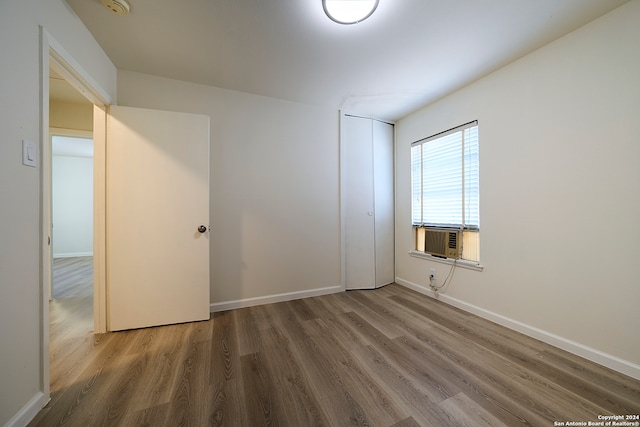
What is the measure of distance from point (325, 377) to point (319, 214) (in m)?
1.84

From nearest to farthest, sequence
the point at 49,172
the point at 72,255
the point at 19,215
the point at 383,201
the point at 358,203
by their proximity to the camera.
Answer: the point at 19,215 → the point at 49,172 → the point at 358,203 → the point at 383,201 → the point at 72,255

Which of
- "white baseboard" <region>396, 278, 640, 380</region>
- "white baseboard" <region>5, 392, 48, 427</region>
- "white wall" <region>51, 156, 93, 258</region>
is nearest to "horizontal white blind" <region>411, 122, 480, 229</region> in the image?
"white baseboard" <region>396, 278, 640, 380</region>

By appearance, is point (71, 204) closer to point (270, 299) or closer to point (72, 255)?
point (72, 255)

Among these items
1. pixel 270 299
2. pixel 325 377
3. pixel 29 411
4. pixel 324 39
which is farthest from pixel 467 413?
pixel 324 39

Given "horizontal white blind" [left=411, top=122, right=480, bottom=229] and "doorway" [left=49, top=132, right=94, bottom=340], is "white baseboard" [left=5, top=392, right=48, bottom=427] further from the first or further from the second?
"horizontal white blind" [left=411, top=122, right=480, bottom=229]

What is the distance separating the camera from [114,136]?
200 centimetres

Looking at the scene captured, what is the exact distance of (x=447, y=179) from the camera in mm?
2680

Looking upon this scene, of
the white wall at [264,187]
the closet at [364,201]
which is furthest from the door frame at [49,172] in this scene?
the closet at [364,201]

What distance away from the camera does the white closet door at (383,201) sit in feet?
10.7

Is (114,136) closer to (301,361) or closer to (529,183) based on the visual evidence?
(301,361)

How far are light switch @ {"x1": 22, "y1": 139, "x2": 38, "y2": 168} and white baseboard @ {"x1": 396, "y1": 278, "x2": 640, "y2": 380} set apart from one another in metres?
3.60

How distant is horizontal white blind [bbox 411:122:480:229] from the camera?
243cm

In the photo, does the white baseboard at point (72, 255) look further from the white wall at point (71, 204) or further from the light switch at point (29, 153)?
the light switch at point (29, 153)

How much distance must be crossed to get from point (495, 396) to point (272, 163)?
8.99 feet
